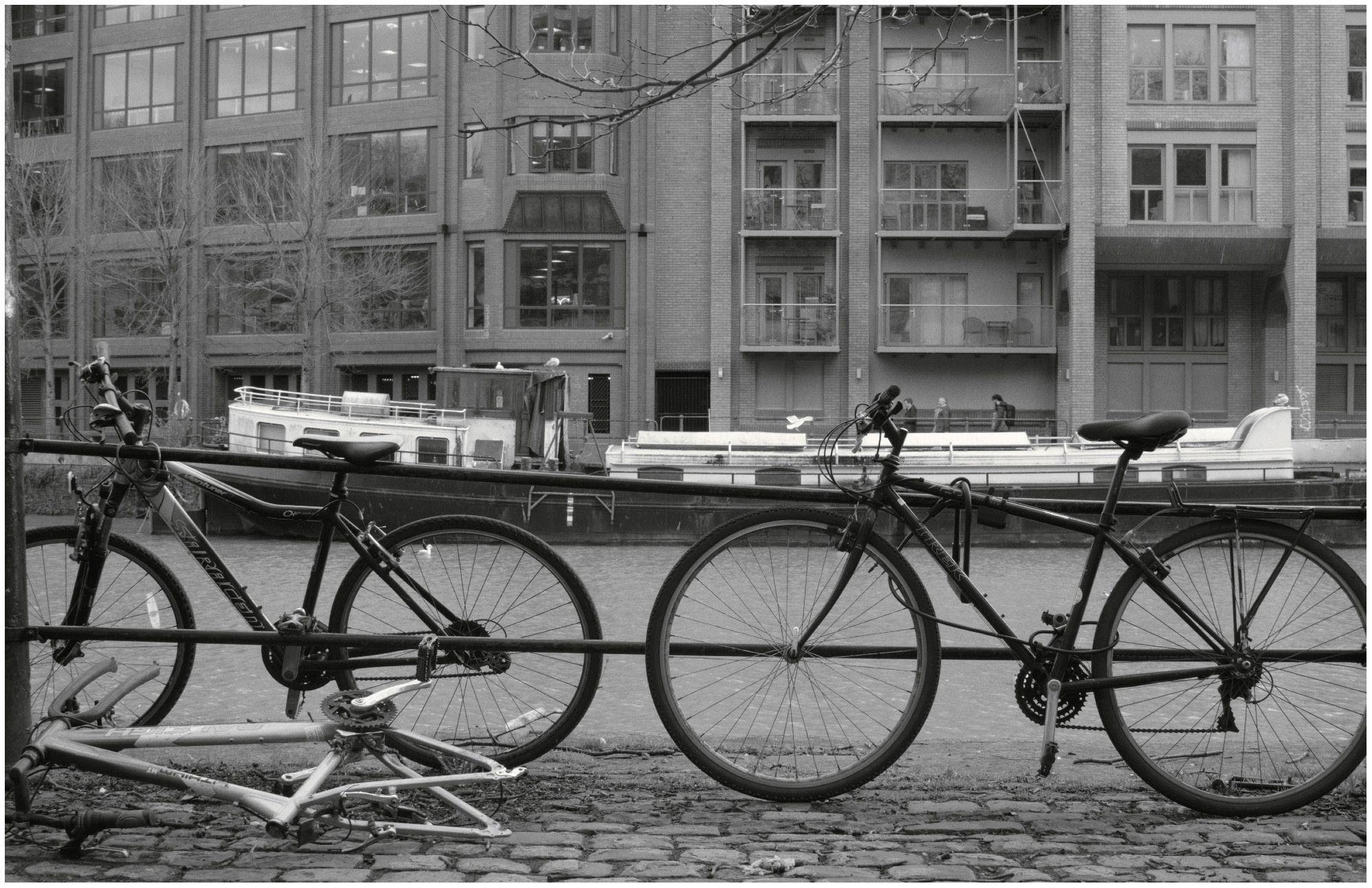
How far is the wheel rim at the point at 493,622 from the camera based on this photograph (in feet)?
13.0

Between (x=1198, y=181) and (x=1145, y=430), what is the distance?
33341 millimetres

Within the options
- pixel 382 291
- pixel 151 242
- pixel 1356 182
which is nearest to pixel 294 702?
pixel 382 291

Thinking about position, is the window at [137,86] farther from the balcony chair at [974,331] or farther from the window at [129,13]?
the balcony chair at [974,331]

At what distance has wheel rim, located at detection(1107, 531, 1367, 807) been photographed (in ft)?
12.4

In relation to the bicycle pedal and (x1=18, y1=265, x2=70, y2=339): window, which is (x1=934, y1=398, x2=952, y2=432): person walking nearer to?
(x1=18, y1=265, x2=70, y2=339): window

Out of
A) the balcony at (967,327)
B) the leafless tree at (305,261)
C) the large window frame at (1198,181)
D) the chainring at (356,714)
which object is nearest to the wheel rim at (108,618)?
the chainring at (356,714)

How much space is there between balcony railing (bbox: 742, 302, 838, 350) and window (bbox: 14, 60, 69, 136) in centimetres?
2217

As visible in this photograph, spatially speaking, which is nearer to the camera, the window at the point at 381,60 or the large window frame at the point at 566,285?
the large window frame at the point at 566,285

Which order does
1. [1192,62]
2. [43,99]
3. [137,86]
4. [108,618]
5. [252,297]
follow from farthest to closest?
[43,99]
[137,86]
[252,297]
[1192,62]
[108,618]

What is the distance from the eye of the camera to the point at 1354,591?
381 centimetres

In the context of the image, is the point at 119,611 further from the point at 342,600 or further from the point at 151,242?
the point at 151,242

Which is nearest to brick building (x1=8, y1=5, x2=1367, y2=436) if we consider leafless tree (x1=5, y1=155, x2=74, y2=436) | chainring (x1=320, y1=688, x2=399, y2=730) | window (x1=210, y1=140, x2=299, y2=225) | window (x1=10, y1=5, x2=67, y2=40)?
window (x1=210, y1=140, x2=299, y2=225)

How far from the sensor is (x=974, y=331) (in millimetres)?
35062

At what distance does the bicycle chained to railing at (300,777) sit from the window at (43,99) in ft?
136
